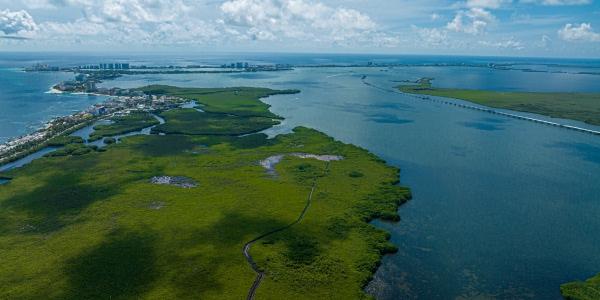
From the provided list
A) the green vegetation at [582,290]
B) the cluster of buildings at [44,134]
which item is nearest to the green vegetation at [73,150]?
the cluster of buildings at [44,134]

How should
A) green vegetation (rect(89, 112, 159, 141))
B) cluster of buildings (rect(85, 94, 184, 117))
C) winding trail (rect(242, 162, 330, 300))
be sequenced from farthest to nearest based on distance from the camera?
cluster of buildings (rect(85, 94, 184, 117)) → green vegetation (rect(89, 112, 159, 141)) → winding trail (rect(242, 162, 330, 300))

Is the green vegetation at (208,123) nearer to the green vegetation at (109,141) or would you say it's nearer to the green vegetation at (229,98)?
the green vegetation at (229,98)

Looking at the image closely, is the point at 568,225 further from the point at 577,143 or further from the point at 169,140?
the point at 169,140

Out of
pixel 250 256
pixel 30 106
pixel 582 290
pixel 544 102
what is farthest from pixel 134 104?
pixel 544 102

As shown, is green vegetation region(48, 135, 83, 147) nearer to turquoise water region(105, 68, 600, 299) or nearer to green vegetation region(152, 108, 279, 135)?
green vegetation region(152, 108, 279, 135)

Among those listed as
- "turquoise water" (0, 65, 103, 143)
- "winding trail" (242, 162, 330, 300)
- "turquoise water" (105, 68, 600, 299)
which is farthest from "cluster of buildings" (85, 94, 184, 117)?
"winding trail" (242, 162, 330, 300)

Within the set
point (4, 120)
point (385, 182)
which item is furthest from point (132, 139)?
point (385, 182)

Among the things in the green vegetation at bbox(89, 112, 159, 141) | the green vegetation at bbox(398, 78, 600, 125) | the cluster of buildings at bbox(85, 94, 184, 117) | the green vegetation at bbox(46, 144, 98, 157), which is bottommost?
the green vegetation at bbox(46, 144, 98, 157)

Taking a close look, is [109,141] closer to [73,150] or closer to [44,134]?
[73,150]
